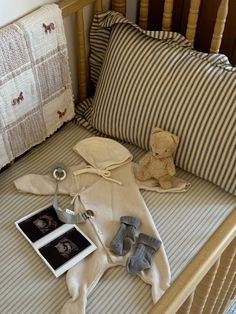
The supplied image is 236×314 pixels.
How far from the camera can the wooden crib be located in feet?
2.06

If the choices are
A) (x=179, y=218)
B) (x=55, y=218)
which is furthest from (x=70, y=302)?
(x=179, y=218)

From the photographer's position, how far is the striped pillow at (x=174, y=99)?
108 cm

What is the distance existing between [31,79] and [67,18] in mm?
275

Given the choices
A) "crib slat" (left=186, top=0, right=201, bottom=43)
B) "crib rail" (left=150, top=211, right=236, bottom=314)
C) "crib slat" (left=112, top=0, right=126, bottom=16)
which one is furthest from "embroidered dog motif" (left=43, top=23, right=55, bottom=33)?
"crib rail" (left=150, top=211, right=236, bottom=314)

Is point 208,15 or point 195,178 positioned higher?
point 208,15

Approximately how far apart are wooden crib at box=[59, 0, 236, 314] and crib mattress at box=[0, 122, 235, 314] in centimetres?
11

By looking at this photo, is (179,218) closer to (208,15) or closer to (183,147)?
(183,147)

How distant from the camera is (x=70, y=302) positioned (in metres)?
0.89

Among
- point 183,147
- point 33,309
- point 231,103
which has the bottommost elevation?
point 33,309

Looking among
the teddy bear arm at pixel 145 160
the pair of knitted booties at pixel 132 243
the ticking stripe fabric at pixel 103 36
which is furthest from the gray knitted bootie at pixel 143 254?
the ticking stripe fabric at pixel 103 36

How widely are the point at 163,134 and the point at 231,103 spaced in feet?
0.65

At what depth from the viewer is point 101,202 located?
1.10m

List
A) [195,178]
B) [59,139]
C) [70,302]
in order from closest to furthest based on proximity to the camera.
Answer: [70,302]
[195,178]
[59,139]

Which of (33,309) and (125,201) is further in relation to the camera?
(125,201)
